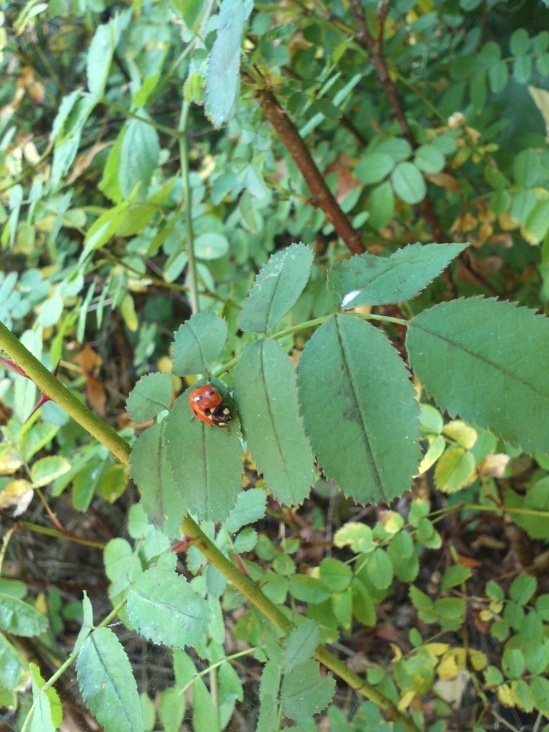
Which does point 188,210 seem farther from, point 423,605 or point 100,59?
point 423,605

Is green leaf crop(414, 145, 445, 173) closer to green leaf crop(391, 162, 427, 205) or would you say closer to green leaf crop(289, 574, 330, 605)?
green leaf crop(391, 162, 427, 205)

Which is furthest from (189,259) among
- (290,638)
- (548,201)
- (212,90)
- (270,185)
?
(290,638)

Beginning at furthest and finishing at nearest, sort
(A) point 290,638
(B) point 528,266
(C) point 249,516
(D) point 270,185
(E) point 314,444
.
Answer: (B) point 528,266, (D) point 270,185, (C) point 249,516, (A) point 290,638, (E) point 314,444

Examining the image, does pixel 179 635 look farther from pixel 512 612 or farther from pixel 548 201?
pixel 548 201

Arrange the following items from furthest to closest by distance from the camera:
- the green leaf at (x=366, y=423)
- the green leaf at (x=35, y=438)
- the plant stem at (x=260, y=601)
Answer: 1. the green leaf at (x=35, y=438)
2. the plant stem at (x=260, y=601)
3. the green leaf at (x=366, y=423)

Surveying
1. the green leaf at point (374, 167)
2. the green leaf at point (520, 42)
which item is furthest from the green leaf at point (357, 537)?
the green leaf at point (520, 42)

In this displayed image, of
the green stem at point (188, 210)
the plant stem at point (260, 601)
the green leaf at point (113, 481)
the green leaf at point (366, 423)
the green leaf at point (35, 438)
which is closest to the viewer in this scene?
the green leaf at point (366, 423)

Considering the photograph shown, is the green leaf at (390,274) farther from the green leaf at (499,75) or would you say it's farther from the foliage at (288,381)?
the green leaf at (499,75)
